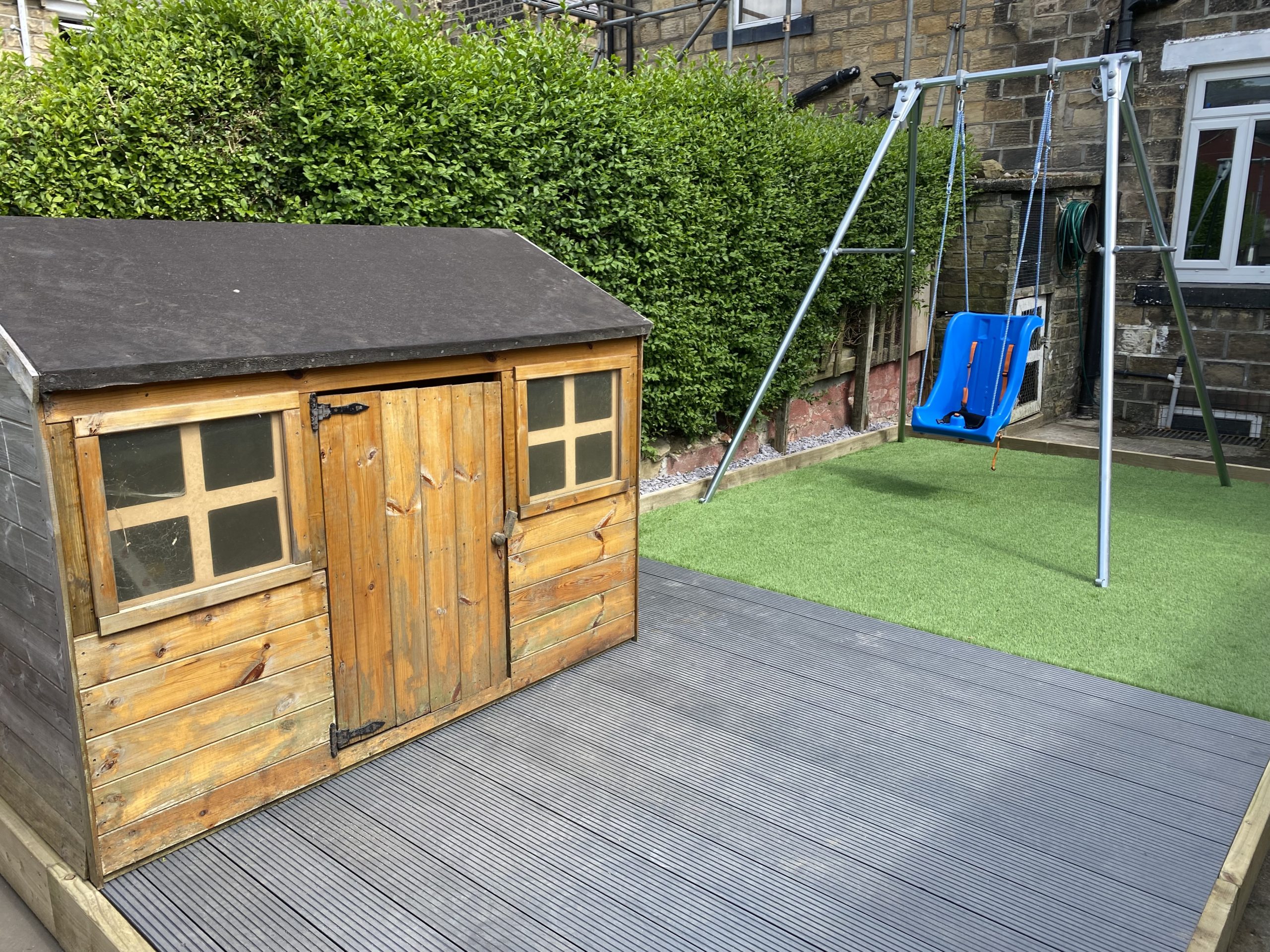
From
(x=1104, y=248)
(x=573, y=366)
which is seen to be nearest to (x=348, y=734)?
(x=573, y=366)

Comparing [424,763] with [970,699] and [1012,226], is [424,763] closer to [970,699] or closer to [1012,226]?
[970,699]

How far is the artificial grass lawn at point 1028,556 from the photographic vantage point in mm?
4062

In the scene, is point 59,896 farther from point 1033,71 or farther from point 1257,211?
point 1257,211

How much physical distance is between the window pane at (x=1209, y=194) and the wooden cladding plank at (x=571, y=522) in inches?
313

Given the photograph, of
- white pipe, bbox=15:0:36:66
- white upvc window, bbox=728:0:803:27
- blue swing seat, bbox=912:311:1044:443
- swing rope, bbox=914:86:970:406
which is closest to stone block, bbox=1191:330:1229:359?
swing rope, bbox=914:86:970:406

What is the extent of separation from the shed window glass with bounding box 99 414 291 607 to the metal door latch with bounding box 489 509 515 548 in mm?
817

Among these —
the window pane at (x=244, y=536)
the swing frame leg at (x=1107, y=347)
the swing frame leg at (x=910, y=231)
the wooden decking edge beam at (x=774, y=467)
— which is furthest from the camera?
the swing frame leg at (x=910, y=231)

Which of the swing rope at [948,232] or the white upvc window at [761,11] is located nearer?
the swing rope at [948,232]

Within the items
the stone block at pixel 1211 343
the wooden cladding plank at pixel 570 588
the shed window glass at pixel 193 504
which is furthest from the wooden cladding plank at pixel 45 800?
the stone block at pixel 1211 343

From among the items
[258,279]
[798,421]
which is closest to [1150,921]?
[258,279]

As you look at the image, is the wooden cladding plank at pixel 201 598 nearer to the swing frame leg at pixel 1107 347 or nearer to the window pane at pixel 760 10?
the swing frame leg at pixel 1107 347

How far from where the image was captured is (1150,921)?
2.37 metres

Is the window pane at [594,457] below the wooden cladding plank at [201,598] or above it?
above

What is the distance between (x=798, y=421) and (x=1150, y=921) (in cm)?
588
